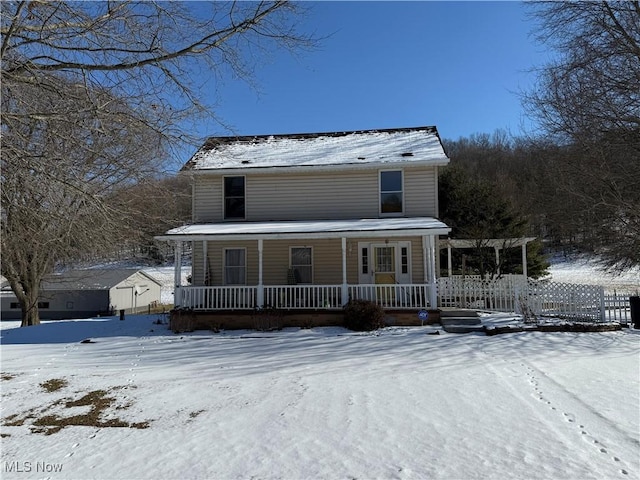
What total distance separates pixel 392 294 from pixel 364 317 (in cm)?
250

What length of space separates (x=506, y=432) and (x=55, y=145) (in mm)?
6732

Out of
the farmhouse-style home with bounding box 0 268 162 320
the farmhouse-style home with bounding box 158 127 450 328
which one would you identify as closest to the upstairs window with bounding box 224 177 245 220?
the farmhouse-style home with bounding box 158 127 450 328

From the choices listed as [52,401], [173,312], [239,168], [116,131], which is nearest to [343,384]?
[52,401]

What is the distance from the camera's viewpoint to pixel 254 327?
1250 centimetres

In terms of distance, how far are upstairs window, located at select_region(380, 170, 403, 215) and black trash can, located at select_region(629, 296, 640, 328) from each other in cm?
735

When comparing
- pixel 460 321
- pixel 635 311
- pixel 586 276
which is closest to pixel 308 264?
pixel 460 321

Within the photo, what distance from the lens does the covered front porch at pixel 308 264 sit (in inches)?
506

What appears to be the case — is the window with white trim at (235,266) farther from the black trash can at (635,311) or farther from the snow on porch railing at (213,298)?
the black trash can at (635,311)

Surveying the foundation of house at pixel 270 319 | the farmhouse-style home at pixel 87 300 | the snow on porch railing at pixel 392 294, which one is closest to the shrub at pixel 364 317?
the foundation of house at pixel 270 319

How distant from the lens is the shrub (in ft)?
38.7

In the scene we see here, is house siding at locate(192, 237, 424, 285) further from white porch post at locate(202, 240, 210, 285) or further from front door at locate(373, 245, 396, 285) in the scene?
front door at locate(373, 245, 396, 285)

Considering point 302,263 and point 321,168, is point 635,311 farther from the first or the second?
point 321,168

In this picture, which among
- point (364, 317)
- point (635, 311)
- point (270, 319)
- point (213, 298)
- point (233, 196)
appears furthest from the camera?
point (233, 196)

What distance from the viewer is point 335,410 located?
5461 millimetres
